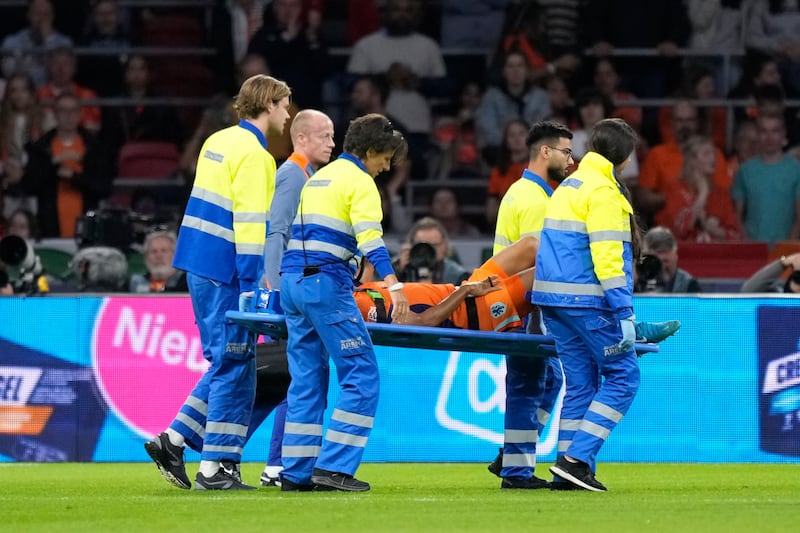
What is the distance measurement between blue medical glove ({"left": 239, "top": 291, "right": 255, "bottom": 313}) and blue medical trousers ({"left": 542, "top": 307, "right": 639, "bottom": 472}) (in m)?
1.68

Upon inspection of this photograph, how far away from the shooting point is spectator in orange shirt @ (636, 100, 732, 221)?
55.2 feet

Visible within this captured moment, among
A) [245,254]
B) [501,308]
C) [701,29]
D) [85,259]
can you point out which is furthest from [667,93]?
[245,254]

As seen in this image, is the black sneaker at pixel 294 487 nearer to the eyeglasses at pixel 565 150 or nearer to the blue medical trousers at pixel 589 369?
the blue medical trousers at pixel 589 369

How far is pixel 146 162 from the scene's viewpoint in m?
18.3

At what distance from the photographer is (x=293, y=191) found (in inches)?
407

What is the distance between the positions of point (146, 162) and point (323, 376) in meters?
9.23

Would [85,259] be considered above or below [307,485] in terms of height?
above

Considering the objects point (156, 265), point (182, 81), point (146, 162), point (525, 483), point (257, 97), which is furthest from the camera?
point (182, 81)

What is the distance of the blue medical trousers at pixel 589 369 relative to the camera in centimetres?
940

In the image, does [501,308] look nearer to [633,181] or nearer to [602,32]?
[633,181]

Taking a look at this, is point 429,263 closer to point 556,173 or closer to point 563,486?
point 556,173

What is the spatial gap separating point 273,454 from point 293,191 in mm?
1645

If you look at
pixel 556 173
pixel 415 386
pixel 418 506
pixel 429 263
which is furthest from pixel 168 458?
pixel 429 263

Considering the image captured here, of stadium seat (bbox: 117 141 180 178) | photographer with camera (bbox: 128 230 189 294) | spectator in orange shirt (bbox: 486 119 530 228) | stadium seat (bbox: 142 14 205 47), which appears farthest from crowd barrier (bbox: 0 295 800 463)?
stadium seat (bbox: 142 14 205 47)
